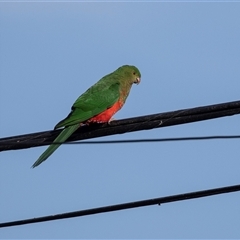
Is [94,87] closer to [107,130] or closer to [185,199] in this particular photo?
[107,130]

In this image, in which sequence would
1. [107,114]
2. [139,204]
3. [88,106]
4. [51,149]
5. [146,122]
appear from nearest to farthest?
[139,204] → [146,122] → [51,149] → [88,106] → [107,114]

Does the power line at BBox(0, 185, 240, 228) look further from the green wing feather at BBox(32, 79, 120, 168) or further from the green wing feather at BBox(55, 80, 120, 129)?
the green wing feather at BBox(55, 80, 120, 129)

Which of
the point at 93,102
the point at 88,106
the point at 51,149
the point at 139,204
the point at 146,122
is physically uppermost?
the point at 93,102

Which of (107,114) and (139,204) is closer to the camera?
(139,204)

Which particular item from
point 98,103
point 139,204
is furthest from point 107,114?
point 139,204

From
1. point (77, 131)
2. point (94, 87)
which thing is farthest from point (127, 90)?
point (77, 131)

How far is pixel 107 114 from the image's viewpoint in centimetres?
934

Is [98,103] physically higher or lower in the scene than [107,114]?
higher

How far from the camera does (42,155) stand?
26.6 ft

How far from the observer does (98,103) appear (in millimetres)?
9398

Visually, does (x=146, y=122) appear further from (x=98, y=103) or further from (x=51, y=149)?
(x=98, y=103)

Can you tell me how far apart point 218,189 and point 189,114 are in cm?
87

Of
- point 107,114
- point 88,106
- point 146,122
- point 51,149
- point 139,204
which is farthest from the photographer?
point 107,114

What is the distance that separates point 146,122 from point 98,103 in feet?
8.02
